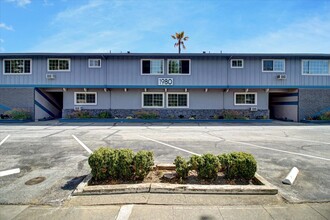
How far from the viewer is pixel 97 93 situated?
57.7 feet

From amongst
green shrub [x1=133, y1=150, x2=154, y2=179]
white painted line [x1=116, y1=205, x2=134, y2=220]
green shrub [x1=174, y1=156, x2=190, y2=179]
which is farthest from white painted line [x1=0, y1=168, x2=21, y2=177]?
green shrub [x1=174, y1=156, x2=190, y2=179]

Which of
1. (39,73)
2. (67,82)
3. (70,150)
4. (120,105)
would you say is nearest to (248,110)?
(120,105)

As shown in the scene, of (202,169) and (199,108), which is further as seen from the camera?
(199,108)

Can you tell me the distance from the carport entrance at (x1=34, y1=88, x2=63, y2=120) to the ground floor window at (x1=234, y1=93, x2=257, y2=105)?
17.5 meters

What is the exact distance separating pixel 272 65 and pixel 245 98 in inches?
152

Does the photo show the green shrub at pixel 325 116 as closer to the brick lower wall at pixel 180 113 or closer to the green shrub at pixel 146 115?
the brick lower wall at pixel 180 113

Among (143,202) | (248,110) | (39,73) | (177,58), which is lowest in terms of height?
(143,202)

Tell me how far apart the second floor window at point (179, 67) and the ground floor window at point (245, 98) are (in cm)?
553

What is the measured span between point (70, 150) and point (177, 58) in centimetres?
1289

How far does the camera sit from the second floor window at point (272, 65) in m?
17.0

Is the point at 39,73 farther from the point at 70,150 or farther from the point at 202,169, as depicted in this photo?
the point at 202,169

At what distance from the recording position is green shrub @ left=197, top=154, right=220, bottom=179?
3.95m

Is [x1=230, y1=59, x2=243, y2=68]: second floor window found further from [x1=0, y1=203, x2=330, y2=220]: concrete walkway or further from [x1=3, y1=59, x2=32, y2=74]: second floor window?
[x1=3, y1=59, x2=32, y2=74]: second floor window

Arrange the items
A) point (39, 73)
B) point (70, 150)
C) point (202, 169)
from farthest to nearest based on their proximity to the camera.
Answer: point (39, 73), point (70, 150), point (202, 169)
